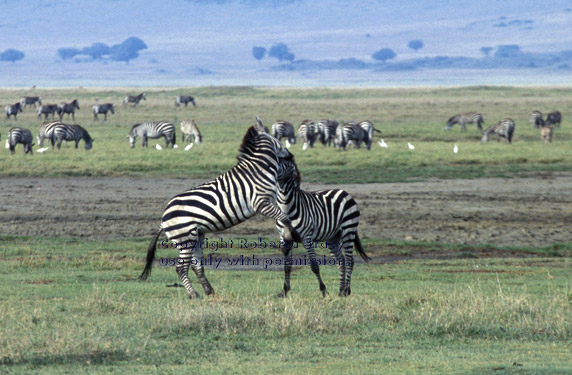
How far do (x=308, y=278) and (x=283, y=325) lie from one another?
143 inches

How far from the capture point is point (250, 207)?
9.02m

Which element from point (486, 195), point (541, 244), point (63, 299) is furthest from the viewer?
point (486, 195)

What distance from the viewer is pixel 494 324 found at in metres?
8.43

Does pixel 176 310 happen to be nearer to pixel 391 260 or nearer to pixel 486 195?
pixel 391 260

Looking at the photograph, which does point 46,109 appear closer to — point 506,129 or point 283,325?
point 506,129

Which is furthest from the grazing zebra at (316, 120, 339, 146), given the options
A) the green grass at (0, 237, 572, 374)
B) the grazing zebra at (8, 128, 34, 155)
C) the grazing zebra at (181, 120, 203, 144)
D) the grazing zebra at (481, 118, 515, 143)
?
the green grass at (0, 237, 572, 374)

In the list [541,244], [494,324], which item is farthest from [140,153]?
[494,324]

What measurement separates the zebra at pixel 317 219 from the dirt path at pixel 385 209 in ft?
16.8

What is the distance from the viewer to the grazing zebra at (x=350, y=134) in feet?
102

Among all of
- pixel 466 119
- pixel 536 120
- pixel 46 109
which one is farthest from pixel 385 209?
pixel 46 109

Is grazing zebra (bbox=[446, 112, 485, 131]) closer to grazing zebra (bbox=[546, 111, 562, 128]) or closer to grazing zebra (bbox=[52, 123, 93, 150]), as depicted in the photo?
grazing zebra (bbox=[546, 111, 562, 128])

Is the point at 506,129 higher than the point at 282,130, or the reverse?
the point at 282,130

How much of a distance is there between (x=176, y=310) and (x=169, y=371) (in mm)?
1675

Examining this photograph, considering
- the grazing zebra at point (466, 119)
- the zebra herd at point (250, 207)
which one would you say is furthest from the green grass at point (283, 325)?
the grazing zebra at point (466, 119)
